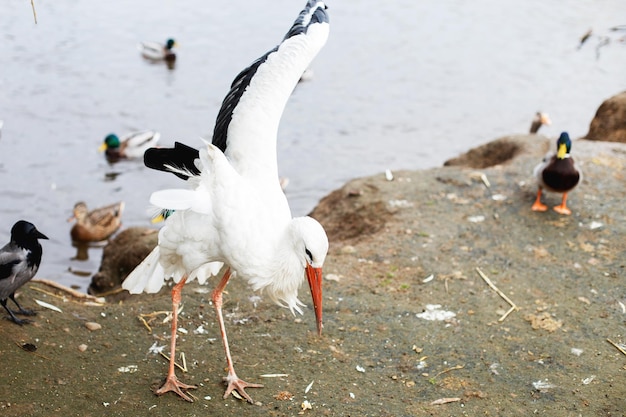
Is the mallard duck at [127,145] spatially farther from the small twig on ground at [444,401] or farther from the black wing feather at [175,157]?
the small twig on ground at [444,401]

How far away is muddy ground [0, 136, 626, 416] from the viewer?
4.42 metres

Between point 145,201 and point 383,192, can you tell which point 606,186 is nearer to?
point 383,192

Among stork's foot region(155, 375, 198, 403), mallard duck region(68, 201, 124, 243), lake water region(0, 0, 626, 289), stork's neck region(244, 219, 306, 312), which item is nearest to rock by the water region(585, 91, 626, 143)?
lake water region(0, 0, 626, 289)

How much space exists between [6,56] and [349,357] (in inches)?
438

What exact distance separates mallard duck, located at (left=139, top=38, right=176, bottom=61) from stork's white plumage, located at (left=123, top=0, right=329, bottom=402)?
9.98 m

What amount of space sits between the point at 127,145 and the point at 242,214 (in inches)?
284

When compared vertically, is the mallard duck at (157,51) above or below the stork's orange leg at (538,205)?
below

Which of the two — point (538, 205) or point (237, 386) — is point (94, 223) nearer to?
point (237, 386)

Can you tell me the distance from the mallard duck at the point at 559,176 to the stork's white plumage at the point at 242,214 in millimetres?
3344

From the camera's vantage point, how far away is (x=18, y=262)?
4996mm

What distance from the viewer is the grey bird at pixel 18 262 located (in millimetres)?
4867

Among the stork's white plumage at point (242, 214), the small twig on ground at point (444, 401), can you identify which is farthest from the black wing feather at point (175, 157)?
the small twig on ground at point (444, 401)

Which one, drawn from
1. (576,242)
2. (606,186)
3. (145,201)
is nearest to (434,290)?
(576,242)

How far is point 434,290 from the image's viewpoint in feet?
19.4
